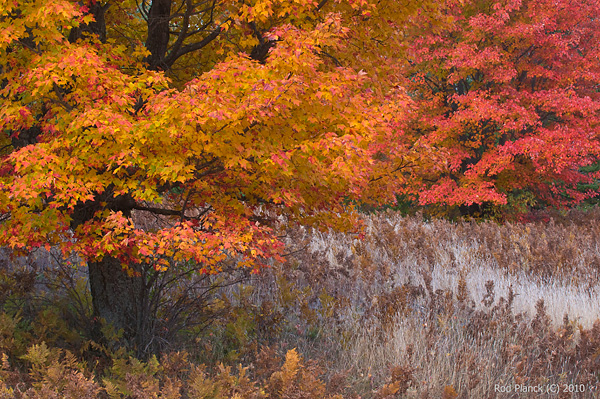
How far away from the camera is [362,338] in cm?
606

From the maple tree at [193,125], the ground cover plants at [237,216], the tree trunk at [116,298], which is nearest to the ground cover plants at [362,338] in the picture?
the ground cover plants at [237,216]

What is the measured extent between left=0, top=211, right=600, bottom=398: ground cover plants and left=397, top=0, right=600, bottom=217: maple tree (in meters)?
3.17

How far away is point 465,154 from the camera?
14.0m

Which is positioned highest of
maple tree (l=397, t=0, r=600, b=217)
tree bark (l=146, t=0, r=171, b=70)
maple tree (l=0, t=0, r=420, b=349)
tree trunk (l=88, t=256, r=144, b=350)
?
maple tree (l=397, t=0, r=600, b=217)

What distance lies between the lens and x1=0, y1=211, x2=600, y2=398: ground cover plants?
4.49m

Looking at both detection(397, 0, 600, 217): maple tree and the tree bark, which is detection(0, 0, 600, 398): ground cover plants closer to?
the tree bark

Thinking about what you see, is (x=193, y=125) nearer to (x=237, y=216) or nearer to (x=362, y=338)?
(x=237, y=216)

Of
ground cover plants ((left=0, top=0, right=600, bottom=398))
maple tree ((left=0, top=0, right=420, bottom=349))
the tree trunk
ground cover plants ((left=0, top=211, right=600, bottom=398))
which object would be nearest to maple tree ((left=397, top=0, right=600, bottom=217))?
ground cover plants ((left=0, top=211, right=600, bottom=398))

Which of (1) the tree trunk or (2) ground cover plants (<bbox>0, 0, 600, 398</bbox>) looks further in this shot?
(1) the tree trunk

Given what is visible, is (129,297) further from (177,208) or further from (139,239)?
(139,239)

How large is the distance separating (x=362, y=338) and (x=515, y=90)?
9.16 m

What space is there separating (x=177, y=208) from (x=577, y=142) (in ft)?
32.8

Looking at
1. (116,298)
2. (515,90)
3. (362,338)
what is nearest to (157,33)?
(116,298)

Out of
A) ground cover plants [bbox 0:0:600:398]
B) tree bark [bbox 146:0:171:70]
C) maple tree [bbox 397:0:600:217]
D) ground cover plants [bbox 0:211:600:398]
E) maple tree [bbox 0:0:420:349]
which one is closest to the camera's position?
maple tree [bbox 0:0:420:349]
